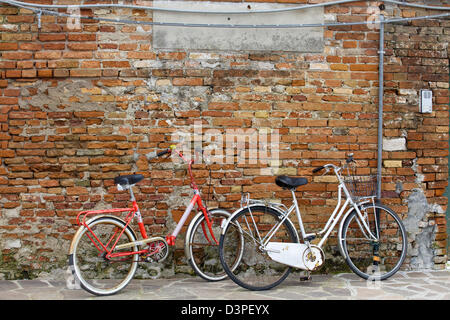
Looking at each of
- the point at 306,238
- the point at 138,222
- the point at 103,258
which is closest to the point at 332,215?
the point at 306,238

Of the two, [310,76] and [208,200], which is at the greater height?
[310,76]

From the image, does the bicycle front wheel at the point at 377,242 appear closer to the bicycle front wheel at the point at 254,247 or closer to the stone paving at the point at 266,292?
the stone paving at the point at 266,292

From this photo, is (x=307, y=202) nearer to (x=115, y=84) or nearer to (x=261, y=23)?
(x=261, y=23)

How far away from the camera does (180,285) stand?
4.57m

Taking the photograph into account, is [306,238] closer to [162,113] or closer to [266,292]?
[266,292]

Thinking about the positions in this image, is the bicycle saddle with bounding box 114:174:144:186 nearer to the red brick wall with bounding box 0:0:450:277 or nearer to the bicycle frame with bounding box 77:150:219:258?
the bicycle frame with bounding box 77:150:219:258

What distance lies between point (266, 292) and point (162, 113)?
2.12 meters

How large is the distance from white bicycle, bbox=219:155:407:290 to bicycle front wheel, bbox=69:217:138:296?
2.98 ft

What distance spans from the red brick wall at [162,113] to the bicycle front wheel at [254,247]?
43cm

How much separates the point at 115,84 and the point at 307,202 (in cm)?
243

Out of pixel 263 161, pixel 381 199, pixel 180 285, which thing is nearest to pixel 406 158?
pixel 381 199

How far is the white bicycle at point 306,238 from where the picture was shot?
4.43m

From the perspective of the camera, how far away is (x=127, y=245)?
14.2 feet

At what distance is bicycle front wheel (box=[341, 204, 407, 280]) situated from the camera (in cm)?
481
